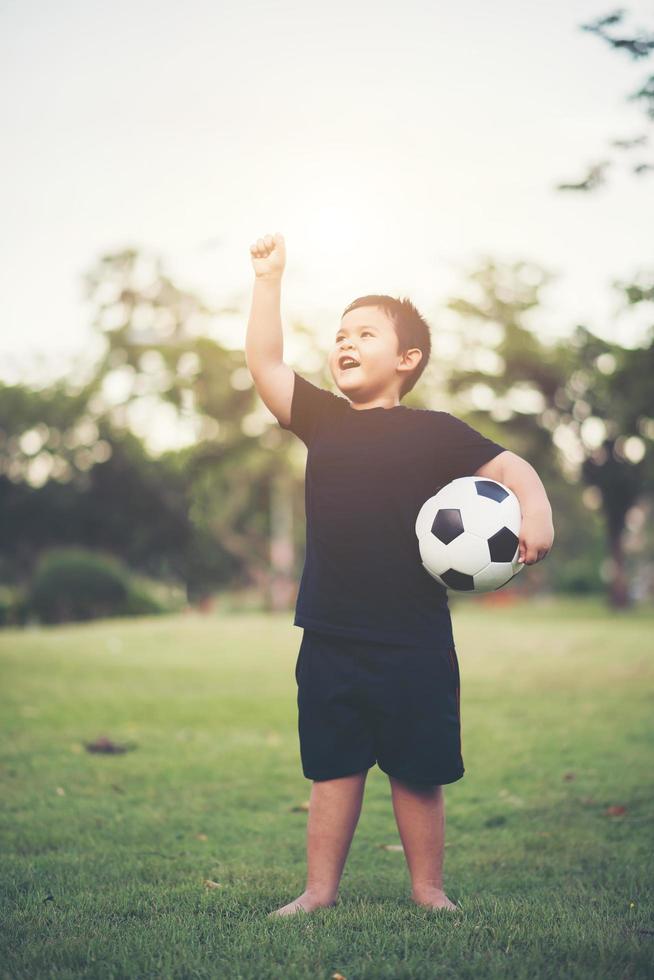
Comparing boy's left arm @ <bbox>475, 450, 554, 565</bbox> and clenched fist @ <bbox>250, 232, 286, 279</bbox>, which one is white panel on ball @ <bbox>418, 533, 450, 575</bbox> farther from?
clenched fist @ <bbox>250, 232, 286, 279</bbox>

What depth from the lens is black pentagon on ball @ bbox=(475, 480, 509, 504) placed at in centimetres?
312

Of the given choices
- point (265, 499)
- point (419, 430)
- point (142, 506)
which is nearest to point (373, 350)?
point (419, 430)

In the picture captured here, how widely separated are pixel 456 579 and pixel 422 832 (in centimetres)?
82

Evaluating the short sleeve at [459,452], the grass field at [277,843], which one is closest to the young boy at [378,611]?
the short sleeve at [459,452]

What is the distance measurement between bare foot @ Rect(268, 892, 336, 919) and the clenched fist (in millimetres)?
2035

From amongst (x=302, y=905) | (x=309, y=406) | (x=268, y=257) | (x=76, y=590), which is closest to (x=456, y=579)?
(x=309, y=406)

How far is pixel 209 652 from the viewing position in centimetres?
1323

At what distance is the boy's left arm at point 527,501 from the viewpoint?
306cm

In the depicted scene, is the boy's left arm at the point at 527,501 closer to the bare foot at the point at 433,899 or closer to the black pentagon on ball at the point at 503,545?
the black pentagon on ball at the point at 503,545

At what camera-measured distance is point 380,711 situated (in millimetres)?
3066

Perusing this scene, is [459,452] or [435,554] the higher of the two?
[459,452]

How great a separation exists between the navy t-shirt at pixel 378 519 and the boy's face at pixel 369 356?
0.31ft

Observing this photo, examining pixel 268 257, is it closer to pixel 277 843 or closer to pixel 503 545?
pixel 503 545

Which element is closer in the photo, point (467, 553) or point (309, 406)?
point (467, 553)
